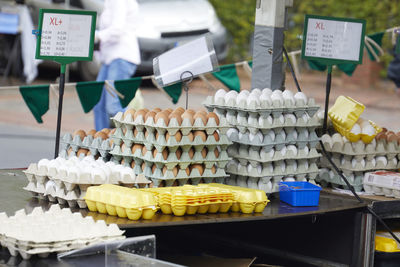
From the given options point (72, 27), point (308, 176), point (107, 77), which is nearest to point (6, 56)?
point (107, 77)

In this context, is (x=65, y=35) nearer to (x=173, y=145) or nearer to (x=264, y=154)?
(x=173, y=145)

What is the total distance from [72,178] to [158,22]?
10377 millimetres

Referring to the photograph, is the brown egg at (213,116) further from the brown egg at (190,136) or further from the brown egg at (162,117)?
the brown egg at (162,117)

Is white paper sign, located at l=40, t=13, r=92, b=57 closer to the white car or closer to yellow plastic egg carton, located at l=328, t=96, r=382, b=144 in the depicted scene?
yellow plastic egg carton, located at l=328, t=96, r=382, b=144

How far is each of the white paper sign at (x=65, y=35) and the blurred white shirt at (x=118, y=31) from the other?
10.6 feet

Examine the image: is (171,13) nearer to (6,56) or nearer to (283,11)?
(6,56)

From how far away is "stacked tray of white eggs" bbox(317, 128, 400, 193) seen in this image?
607 cm

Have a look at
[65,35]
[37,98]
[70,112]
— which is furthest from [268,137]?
[70,112]

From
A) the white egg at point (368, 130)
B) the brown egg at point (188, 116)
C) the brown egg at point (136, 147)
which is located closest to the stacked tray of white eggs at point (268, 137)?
the brown egg at point (188, 116)

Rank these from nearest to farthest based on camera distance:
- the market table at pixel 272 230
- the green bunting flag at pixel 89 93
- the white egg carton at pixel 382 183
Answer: the market table at pixel 272 230 < the white egg carton at pixel 382 183 < the green bunting flag at pixel 89 93

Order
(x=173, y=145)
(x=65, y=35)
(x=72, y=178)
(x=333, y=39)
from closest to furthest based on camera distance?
(x=72, y=178)
(x=173, y=145)
(x=65, y=35)
(x=333, y=39)

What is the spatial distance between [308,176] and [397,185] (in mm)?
646

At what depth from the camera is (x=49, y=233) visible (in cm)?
405

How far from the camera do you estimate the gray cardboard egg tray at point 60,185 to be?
4801mm
